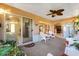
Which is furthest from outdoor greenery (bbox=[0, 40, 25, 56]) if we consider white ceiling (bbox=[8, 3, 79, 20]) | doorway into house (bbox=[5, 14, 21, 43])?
white ceiling (bbox=[8, 3, 79, 20])

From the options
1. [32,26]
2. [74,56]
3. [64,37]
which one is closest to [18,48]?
[32,26]

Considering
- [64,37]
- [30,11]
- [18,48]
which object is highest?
[30,11]

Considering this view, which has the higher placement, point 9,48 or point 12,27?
point 12,27

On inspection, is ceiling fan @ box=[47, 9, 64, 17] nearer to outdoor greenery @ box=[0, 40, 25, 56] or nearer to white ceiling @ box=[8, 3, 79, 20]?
white ceiling @ box=[8, 3, 79, 20]

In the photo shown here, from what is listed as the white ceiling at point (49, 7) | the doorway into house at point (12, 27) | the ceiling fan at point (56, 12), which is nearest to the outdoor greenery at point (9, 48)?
the doorway into house at point (12, 27)

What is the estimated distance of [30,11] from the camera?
270cm

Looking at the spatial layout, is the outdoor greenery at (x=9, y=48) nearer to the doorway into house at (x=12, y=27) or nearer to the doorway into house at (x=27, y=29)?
the doorway into house at (x=12, y=27)

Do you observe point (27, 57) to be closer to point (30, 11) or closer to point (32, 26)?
point (32, 26)

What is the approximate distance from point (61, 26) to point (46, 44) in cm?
45

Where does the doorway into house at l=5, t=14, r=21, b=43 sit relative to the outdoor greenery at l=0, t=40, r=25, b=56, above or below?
above

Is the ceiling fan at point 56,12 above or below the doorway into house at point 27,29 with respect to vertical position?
above

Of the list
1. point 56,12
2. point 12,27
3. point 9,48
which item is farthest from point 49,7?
point 9,48

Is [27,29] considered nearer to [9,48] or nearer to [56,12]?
[9,48]

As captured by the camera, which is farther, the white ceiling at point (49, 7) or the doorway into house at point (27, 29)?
the doorway into house at point (27, 29)
